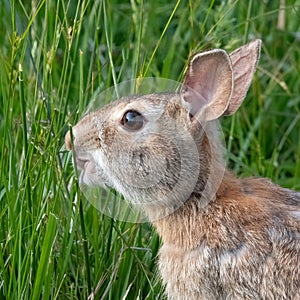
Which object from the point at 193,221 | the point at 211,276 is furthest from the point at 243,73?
the point at 211,276

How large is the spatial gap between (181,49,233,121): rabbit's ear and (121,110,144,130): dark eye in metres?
0.16

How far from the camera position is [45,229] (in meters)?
3.83

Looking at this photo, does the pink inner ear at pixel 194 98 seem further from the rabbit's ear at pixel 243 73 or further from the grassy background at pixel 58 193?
the grassy background at pixel 58 193

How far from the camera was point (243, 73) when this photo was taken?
3.62 metres

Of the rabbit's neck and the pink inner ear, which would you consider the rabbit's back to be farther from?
the pink inner ear

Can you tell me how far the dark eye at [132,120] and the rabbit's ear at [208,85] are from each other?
157 mm

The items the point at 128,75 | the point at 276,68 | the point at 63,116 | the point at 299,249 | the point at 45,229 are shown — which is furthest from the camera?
the point at 276,68

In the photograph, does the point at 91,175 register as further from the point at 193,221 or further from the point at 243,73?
the point at 243,73

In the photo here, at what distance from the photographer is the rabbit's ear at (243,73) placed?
361 cm

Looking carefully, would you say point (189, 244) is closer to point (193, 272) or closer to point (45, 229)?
point (193, 272)

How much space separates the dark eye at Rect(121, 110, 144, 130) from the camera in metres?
3.60

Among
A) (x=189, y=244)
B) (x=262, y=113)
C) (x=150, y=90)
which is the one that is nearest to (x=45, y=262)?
(x=189, y=244)

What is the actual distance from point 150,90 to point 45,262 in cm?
80

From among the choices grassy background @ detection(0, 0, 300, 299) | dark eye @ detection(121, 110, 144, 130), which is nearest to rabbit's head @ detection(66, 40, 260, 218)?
dark eye @ detection(121, 110, 144, 130)
